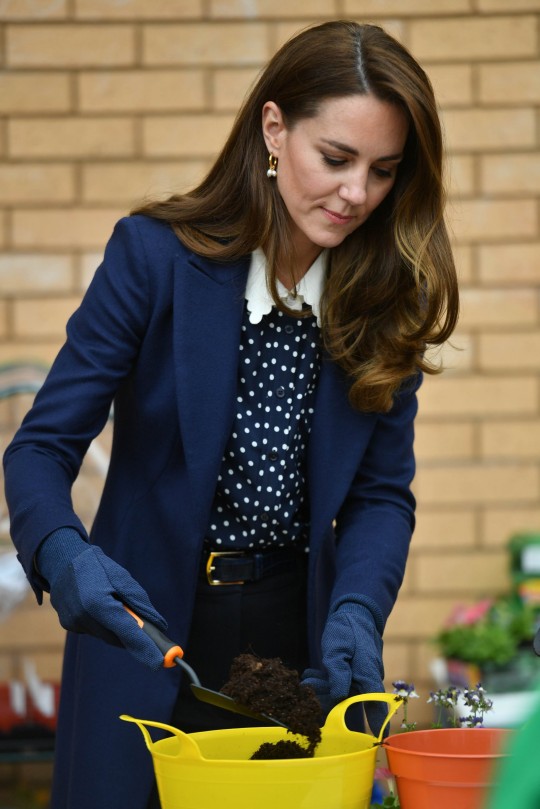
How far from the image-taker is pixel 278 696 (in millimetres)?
1421

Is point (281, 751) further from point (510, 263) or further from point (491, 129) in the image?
point (491, 129)

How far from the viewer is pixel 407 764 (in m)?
1.29

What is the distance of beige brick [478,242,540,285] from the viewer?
3715 mm

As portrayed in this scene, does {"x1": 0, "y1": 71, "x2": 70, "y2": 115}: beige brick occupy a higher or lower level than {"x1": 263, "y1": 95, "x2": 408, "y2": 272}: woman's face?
higher

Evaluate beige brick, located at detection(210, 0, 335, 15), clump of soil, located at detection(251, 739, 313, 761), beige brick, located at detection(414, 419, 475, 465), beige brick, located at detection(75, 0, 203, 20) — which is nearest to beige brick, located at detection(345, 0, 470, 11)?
beige brick, located at detection(210, 0, 335, 15)

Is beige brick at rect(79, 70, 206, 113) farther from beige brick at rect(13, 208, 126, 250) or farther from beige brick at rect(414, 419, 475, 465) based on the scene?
beige brick at rect(414, 419, 475, 465)

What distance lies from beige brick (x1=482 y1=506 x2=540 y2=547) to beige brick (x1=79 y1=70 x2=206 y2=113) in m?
1.50

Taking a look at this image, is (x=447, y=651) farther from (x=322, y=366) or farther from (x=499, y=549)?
(x=322, y=366)

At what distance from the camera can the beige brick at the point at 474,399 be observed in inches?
146

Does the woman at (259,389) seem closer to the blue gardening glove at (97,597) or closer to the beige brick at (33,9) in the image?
the blue gardening glove at (97,597)

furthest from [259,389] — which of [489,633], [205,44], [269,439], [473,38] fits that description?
[473,38]

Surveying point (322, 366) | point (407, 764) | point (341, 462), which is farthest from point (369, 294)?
point (407, 764)

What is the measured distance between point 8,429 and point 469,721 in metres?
2.31

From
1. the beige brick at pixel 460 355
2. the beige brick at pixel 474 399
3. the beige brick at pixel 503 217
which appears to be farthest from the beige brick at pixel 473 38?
the beige brick at pixel 474 399
